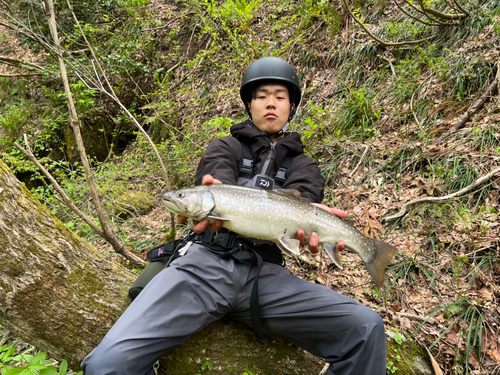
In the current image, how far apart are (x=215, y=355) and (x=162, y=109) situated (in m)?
7.64

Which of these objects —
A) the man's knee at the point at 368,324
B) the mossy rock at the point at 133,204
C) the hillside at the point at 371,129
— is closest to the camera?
the man's knee at the point at 368,324

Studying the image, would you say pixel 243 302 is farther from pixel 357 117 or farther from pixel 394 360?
pixel 357 117

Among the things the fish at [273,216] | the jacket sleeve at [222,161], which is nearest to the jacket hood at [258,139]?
the jacket sleeve at [222,161]

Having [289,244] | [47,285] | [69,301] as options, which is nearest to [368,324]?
[289,244]

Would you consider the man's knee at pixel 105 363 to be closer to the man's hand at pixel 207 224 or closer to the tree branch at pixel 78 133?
the man's hand at pixel 207 224

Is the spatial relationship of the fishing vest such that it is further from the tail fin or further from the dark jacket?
the tail fin

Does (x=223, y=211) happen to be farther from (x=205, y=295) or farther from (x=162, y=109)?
(x=162, y=109)

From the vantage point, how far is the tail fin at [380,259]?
8.26ft

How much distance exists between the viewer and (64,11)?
942 centimetres

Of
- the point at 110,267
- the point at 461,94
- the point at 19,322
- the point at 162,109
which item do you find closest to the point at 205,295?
the point at 110,267

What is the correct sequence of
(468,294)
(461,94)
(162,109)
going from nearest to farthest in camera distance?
(468,294) < (461,94) < (162,109)

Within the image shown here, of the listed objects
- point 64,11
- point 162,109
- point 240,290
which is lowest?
point 240,290

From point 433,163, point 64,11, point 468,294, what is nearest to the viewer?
Answer: point 468,294

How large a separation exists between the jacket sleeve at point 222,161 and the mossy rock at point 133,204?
3.96m
